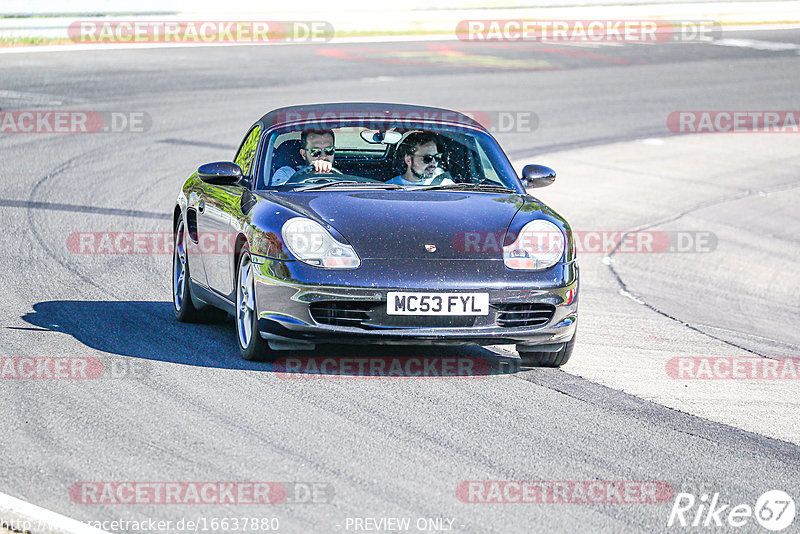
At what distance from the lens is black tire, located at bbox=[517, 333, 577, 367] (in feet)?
25.2

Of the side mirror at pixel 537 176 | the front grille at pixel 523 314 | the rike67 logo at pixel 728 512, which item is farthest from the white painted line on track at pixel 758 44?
the rike67 logo at pixel 728 512

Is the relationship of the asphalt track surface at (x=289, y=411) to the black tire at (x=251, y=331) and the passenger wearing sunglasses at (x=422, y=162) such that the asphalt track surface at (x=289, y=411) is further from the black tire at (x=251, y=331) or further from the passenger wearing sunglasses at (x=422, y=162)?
the passenger wearing sunglasses at (x=422, y=162)

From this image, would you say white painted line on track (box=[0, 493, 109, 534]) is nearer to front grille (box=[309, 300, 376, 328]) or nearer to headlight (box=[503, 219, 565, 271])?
front grille (box=[309, 300, 376, 328])

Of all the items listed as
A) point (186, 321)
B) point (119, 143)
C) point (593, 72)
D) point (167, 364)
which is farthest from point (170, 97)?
point (167, 364)

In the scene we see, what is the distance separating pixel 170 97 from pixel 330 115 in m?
13.1

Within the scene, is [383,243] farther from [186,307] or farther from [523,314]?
[186,307]

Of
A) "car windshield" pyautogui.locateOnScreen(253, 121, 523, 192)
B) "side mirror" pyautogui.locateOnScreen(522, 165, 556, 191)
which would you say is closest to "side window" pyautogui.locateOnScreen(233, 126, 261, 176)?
"car windshield" pyautogui.locateOnScreen(253, 121, 523, 192)

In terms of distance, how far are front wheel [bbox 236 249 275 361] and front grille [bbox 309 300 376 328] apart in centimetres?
42

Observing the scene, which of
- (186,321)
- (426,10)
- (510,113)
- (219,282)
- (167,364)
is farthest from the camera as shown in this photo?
(426,10)

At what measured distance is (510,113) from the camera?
69.0 feet

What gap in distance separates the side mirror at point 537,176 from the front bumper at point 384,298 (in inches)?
52.1

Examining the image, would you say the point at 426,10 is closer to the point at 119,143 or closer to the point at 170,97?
the point at 170,97

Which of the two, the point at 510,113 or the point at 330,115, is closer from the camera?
the point at 330,115

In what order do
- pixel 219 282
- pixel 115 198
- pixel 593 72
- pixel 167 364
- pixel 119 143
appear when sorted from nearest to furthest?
pixel 167 364 → pixel 219 282 → pixel 115 198 → pixel 119 143 → pixel 593 72
